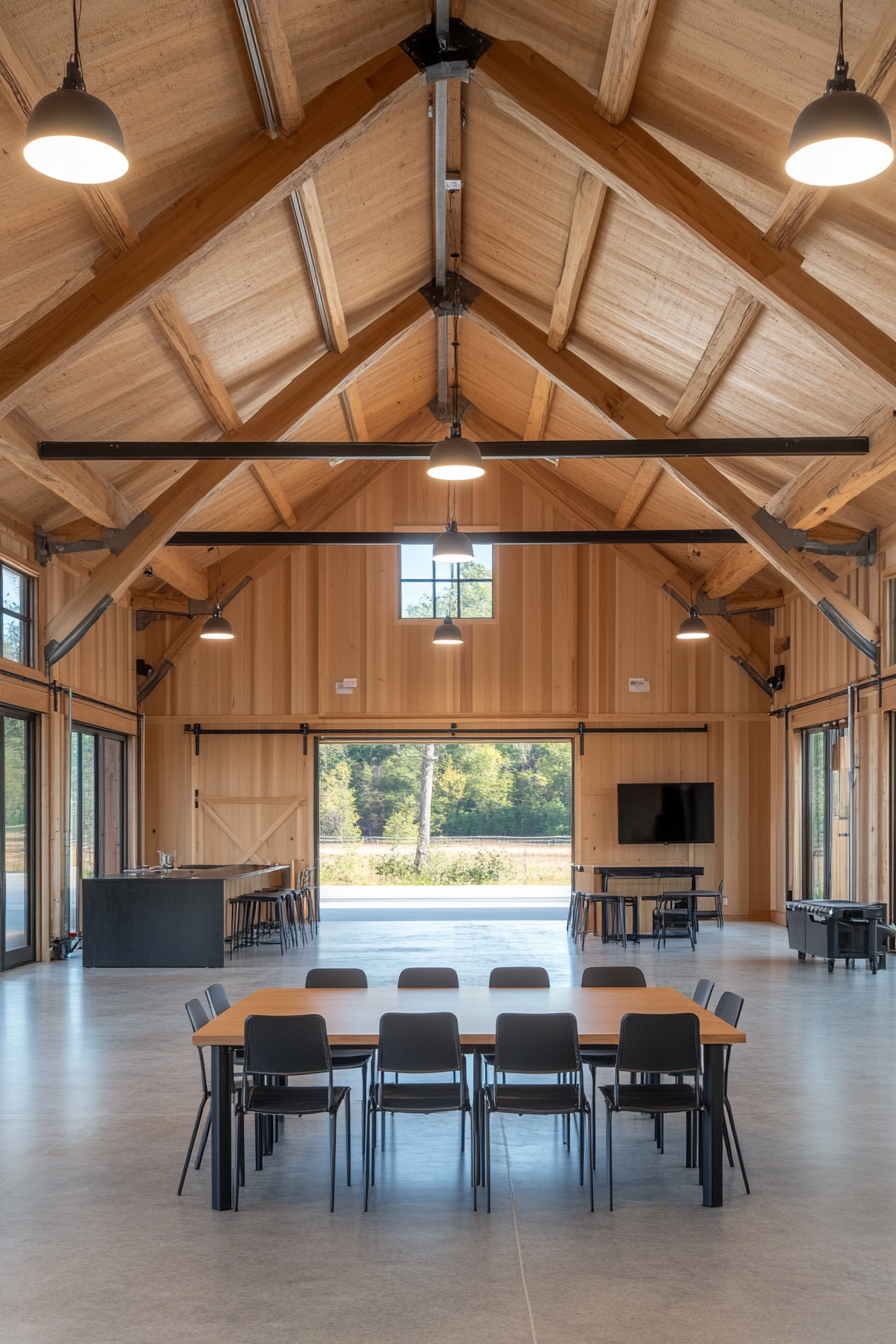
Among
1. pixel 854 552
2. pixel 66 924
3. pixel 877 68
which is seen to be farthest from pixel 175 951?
pixel 877 68

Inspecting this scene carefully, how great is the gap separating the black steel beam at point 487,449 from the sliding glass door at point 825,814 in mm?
5213

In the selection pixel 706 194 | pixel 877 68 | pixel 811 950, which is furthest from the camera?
pixel 811 950

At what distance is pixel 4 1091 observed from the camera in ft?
23.0

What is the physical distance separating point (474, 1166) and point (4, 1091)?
3.34m

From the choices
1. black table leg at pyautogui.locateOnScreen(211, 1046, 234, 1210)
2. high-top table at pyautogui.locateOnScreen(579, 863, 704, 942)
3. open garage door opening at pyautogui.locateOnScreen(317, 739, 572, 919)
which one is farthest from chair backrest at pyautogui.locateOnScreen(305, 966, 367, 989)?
open garage door opening at pyautogui.locateOnScreen(317, 739, 572, 919)

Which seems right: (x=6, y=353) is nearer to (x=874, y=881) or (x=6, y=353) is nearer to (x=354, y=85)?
(x=354, y=85)

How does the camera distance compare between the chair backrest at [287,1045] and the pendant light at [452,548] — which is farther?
the pendant light at [452,548]

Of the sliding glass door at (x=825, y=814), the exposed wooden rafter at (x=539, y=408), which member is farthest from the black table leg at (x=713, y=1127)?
the exposed wooden rafter at (x=539, y=408)

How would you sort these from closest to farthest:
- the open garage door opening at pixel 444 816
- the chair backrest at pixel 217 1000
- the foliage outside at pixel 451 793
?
the chair backrest at pixel 217 1000 → the open garage door opening at pixel 444 816 → the foliage outside at pixel 451 793

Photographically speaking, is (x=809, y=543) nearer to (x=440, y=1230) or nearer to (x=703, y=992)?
(x=703, y=992)

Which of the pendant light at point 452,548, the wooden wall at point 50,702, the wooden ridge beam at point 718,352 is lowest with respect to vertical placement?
the wooden wall at point 50,702

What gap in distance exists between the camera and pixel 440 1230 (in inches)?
187

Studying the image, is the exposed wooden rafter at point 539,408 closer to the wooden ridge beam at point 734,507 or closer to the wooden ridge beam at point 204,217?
the wooden ridge beam at point 734,507

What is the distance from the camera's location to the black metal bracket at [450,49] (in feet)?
25.9
